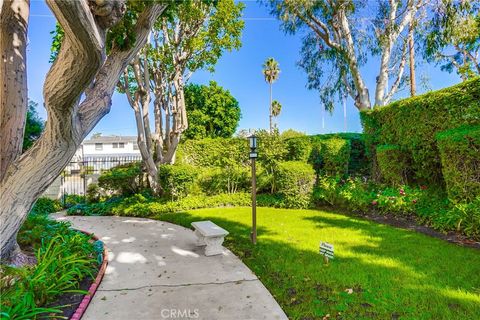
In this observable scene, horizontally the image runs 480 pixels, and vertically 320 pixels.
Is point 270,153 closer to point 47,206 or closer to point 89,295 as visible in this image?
point 89,295

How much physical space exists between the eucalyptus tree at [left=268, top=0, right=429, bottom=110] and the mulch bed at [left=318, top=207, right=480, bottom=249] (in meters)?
6.53

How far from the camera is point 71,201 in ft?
35.6

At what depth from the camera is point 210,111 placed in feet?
64.8

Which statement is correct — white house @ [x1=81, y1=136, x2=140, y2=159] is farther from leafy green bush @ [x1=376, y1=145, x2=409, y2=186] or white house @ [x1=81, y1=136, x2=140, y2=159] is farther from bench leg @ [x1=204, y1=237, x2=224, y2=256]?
bench leg @ [x1=204, y1=237, x2=224, y2=256]

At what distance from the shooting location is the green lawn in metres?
3.02

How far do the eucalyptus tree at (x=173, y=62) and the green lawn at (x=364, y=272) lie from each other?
5.42m

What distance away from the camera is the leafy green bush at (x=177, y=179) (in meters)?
9.38

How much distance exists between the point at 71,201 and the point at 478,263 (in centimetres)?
1204

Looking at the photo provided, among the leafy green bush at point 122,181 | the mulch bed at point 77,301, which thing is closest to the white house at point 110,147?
the leafy green bush at point 122,181

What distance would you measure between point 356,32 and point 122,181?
11590mm

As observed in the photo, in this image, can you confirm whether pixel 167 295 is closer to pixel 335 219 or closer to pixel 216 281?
pixel 216 281

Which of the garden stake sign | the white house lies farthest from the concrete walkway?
the white house

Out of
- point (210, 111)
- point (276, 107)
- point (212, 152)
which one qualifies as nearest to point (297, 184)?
point (212, 152)
